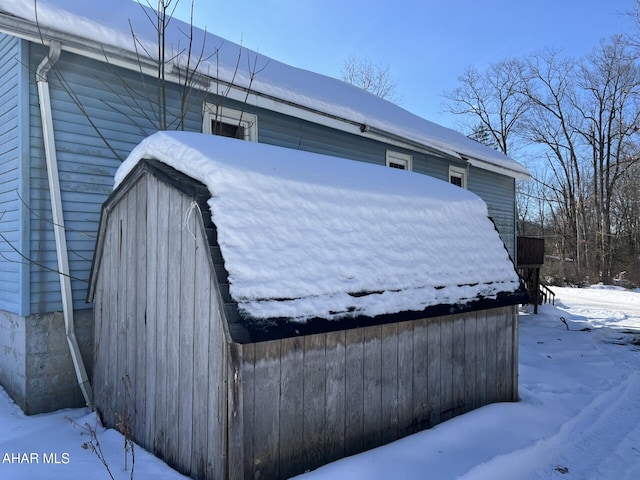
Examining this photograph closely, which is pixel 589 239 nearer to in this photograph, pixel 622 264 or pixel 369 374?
pixel 622 264

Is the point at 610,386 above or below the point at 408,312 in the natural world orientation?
below

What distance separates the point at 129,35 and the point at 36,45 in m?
1.17

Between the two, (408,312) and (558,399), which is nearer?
(408,312)

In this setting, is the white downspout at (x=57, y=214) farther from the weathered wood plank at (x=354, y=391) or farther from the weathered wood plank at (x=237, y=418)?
the weathered wood plank at (x=354, y=391)

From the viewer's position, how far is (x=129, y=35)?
238 inches

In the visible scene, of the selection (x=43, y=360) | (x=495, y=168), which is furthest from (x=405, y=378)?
(x=495, y=168)

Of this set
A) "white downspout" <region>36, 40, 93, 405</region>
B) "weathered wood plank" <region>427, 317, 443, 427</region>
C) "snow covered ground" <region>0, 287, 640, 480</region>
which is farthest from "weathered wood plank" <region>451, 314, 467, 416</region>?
"white downspout" <region>36, 40, 93, 405</region>

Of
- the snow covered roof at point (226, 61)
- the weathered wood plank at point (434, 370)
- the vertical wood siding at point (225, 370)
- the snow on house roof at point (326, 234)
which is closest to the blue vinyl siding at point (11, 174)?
the snow covered roof at point (226, 61)

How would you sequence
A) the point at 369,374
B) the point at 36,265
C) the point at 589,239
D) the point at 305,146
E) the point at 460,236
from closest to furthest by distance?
the point at 369,374, the point at 460,236, the point at 36,265, the point at 305,146, the point at 589,239

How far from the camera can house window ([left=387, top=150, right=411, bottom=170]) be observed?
11.0 meters

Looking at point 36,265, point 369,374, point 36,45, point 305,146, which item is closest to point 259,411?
point 369,374

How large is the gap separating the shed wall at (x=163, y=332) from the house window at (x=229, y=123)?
3442mm

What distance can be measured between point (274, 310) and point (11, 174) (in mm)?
4833

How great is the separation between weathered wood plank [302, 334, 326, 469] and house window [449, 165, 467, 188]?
1100 centimetres
